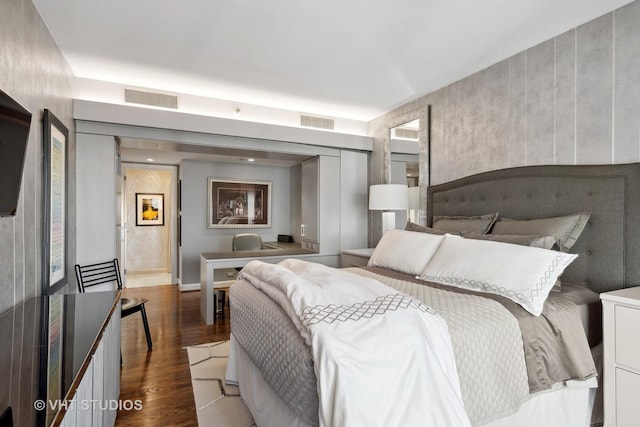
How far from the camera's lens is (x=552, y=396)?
1.74 meters

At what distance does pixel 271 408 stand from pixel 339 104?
11.6 feet

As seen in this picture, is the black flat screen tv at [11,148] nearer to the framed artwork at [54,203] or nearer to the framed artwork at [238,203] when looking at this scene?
the framed artwork at [54,203]

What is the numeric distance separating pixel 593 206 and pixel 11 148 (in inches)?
134

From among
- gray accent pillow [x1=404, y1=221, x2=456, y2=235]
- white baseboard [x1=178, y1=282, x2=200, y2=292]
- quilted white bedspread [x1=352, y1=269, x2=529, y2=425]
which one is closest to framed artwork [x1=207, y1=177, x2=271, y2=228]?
white baseboard [x1=178, y1=282, x2=200, y2=292]

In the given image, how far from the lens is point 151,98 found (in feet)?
12.0

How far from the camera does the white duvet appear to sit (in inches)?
46.0

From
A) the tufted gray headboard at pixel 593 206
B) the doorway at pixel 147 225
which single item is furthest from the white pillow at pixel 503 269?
the doorway at pixel 147 225

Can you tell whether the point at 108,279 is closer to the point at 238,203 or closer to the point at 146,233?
the point at 238,203

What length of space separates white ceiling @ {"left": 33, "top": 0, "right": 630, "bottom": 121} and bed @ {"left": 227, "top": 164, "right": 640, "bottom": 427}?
3.60ft

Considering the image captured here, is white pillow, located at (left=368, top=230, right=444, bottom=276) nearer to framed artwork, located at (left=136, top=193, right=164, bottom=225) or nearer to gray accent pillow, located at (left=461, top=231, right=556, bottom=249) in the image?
gray accent pillow, located at (left=461, top=231, right=556, bottom=249)

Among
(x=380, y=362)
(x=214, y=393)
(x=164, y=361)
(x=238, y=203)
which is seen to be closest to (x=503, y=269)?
(x=380, y=362)

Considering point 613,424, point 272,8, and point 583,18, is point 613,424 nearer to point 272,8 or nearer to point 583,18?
point 583,18

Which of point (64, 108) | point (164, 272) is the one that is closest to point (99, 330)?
point (64, 108)

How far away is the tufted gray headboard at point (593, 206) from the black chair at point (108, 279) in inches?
130
